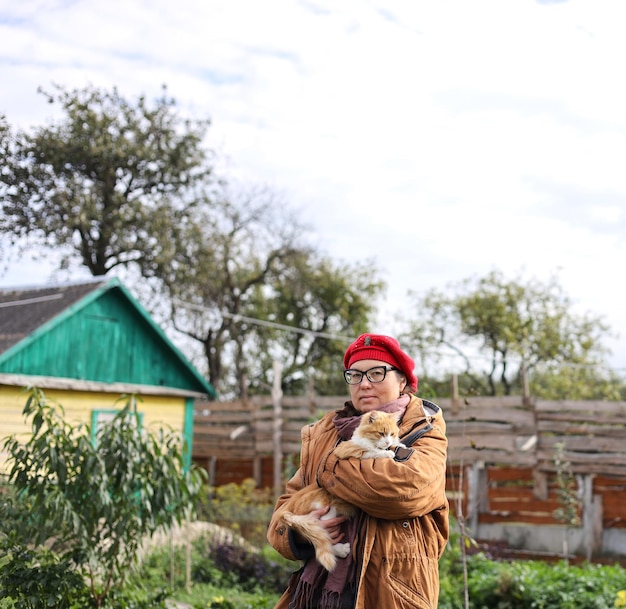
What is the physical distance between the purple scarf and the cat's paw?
2 centimetres

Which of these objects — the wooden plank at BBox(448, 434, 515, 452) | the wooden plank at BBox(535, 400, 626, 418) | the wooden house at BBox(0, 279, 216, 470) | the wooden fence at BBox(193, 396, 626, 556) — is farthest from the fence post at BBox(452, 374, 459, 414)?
the wooden house at BBox(0, 279, 216, 470)

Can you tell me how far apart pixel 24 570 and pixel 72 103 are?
840 inches

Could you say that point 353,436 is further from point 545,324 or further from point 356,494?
point 545,324

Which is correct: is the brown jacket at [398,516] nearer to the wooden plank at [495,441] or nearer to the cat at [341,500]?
the cat at [341,500]

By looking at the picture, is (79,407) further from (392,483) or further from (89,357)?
(392,483)

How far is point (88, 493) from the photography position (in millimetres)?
5980

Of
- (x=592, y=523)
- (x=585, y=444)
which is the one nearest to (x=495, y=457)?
(x=585, y=444)

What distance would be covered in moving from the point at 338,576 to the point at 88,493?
3.55 meters

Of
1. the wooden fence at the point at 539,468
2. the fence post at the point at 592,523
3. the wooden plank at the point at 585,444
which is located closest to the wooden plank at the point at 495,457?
the wooden fence at the point at 539,468

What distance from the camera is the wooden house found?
508 inches

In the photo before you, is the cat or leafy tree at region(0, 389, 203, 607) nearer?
the cat

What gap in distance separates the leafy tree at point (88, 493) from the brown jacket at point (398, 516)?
3.12 metres

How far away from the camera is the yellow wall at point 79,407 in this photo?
12531 millimetres

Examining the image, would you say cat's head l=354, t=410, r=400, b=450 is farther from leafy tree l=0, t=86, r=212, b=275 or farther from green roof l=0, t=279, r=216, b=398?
leafy tree l=0, t=86, r=212, b=275
